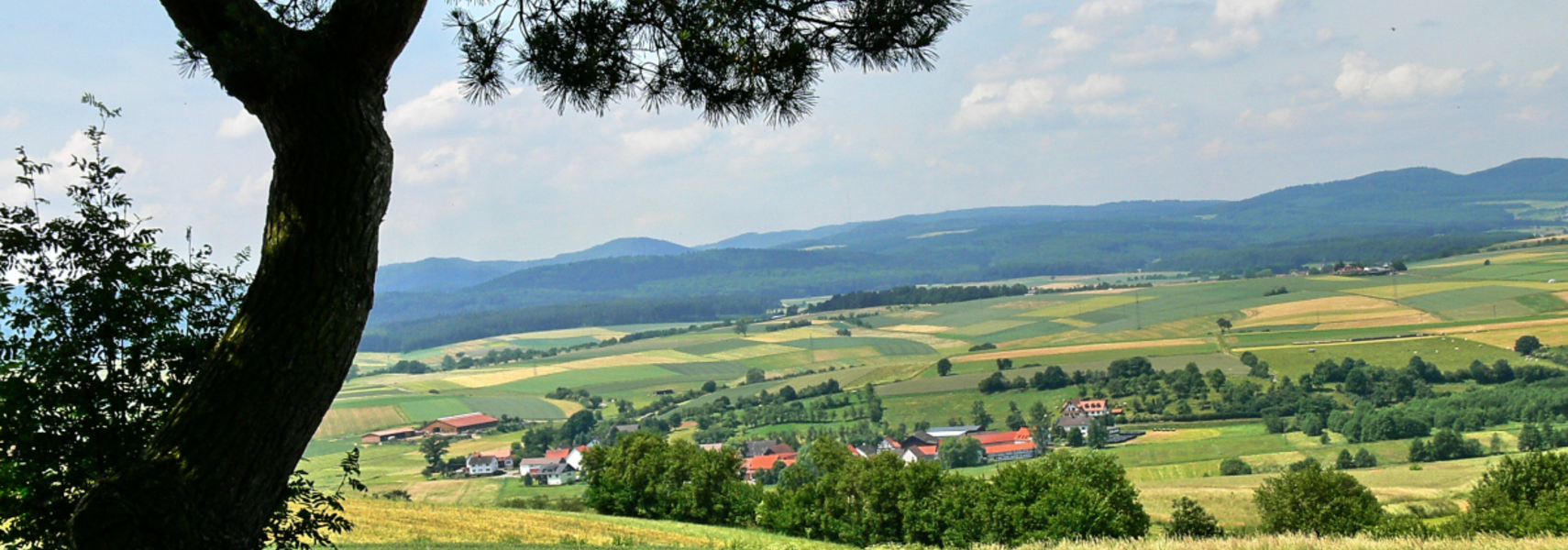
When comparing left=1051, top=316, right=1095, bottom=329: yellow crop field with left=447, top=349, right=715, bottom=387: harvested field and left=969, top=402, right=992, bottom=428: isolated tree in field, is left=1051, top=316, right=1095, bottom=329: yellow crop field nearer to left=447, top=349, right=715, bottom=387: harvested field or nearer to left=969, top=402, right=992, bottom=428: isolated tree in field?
left=447, top=349, right=715, bottom=387: harvested field

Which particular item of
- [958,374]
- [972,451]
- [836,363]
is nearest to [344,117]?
[972,451]

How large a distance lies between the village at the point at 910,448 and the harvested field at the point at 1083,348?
2226 cm

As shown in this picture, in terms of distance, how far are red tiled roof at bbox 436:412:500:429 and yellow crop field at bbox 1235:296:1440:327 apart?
261 feet

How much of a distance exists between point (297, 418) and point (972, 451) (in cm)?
6846

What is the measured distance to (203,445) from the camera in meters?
3.65

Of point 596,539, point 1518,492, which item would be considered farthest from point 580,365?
point 1518,492

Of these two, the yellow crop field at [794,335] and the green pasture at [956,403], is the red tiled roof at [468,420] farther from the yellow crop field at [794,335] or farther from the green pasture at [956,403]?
the yellow crop field at [794,335]

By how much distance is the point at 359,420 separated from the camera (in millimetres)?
93688

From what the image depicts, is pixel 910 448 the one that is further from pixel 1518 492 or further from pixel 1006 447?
pixel 1518 492

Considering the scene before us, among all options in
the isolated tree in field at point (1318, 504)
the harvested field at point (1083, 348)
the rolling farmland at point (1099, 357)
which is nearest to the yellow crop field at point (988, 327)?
the rolling farmland at point (1099, 357)

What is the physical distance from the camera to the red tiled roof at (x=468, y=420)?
301 ft

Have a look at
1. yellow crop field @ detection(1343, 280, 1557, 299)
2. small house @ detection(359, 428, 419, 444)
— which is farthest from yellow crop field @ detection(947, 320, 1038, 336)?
small house @ detection(359, 428, 419, 444)

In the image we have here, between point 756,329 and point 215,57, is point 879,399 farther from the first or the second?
point 215,57

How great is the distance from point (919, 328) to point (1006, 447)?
2686 inches
